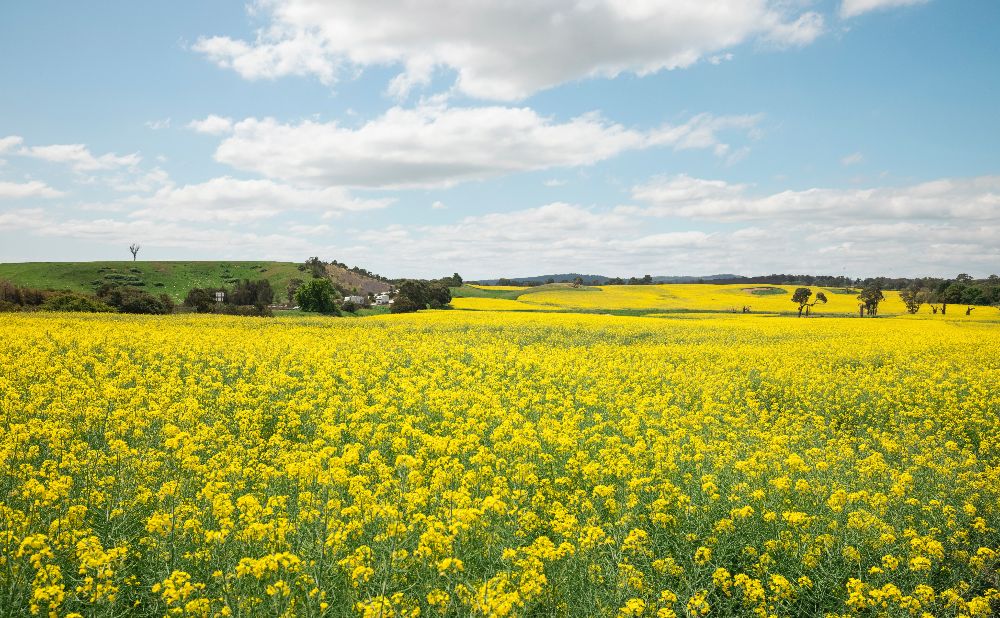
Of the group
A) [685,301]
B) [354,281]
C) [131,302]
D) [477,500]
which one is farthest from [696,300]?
[477,500]

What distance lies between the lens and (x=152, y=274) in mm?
108750

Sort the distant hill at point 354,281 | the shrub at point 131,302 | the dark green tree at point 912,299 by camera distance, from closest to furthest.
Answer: the shrub at point 131,302 < the dark green tree at point 912,299 < the distant hill at point 354,281

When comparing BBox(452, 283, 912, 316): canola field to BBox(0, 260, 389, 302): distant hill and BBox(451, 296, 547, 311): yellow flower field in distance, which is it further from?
BBox(0, 260, 389, 302): distant hill

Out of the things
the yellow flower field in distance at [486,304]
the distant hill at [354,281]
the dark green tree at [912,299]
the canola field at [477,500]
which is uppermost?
the distant hill at [354,281]

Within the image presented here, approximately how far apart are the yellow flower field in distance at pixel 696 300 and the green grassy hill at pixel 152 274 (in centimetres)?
5337

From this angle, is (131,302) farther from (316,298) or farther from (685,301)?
(685,301)

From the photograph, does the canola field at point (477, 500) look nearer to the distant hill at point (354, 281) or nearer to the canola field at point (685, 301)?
the canola field at point (685, 301)

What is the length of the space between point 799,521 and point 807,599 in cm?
79

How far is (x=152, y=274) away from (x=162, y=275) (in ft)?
5.67

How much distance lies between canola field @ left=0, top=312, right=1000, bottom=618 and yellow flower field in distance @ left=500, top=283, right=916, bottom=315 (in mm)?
58717

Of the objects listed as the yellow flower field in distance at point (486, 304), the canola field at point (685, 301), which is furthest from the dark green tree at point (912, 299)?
the yellow flower field in distance at point (486, 304)

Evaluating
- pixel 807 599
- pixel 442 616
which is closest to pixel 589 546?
pixel 442 616

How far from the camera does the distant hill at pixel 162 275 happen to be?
314 feet

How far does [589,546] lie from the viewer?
Result: 532 cm
